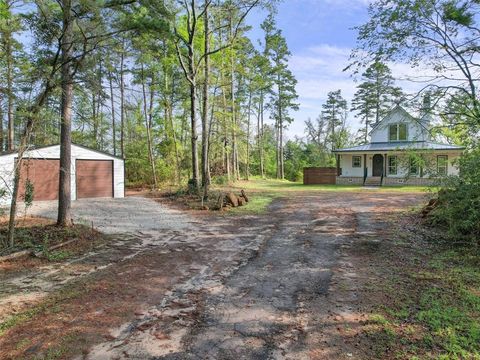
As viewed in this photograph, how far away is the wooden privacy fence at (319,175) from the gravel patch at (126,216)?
46.8 ft

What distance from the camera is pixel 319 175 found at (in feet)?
82.8

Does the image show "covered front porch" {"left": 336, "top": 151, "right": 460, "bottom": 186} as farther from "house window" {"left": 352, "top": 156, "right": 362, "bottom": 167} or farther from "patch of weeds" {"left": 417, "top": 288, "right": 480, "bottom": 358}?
"patch of weeds" {"left": 417, "top": 288, "right": 480, "bottom": 358}

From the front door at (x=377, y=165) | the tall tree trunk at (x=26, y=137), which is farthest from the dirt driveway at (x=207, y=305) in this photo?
the front door at (x=377, y=165)

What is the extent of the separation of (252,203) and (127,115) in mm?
16044

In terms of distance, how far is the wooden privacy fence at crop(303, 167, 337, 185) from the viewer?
25047 mm

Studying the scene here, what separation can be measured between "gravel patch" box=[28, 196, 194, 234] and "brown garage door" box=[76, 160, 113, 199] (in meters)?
2.20

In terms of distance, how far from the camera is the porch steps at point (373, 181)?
23.1 m

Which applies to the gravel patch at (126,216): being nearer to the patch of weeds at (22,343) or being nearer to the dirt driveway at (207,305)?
the dirt driveway at (207,305)

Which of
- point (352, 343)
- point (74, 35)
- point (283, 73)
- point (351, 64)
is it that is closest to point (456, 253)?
point (352, 343)

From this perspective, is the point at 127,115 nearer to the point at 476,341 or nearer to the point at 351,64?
the point at 351,64

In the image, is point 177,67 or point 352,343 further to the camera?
point 177,67

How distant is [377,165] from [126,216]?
64.5 ft

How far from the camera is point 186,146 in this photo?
85.6 feet

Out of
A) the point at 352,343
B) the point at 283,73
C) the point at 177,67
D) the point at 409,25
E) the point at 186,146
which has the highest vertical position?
the point at 283,73
